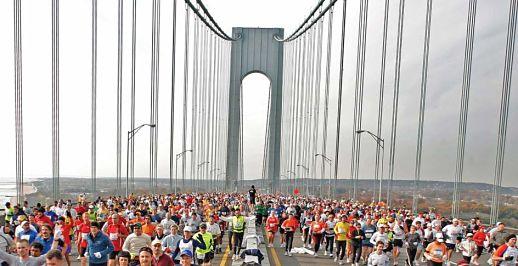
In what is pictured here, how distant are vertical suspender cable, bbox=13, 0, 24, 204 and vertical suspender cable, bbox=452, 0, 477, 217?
17.4 m

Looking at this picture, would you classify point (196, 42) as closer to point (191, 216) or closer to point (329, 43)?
point (329, 43)

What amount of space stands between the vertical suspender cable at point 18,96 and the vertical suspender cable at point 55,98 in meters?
1.79

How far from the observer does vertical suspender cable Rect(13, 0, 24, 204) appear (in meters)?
18.6

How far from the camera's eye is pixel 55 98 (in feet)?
76.0

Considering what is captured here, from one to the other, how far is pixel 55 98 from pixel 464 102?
20.0 m

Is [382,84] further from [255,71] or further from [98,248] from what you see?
[255,71]

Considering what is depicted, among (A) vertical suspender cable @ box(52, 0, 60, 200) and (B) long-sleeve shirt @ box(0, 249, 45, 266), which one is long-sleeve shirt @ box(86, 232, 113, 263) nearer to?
(B) long-sleeve shirt @ box(0, 249, 45, 266)

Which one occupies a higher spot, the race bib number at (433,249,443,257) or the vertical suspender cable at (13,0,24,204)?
the vertical suspender cable at (13,0,24,204)

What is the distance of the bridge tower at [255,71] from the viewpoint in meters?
69.2

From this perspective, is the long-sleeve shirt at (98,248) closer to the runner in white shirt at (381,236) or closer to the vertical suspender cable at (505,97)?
the runner in white shirt at (381,236)

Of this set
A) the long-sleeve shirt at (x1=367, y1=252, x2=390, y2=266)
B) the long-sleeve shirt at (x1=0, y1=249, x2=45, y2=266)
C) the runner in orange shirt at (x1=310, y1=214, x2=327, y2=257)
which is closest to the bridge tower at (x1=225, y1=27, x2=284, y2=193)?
the runner in orange shirt at (x1=310, y1=214, x2=327, y2=257)

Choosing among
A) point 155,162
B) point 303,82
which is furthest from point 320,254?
point 303,82

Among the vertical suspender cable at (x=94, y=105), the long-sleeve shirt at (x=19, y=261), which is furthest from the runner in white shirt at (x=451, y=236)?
the vertical suspender cable at (x=94, y=105)

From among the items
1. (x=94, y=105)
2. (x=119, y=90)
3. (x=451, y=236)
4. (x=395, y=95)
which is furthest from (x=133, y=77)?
(x=451, y=236)
